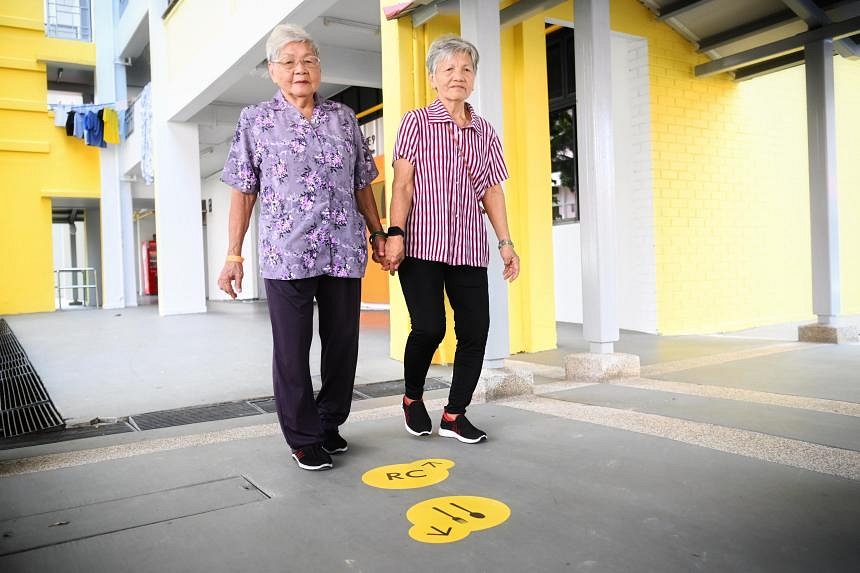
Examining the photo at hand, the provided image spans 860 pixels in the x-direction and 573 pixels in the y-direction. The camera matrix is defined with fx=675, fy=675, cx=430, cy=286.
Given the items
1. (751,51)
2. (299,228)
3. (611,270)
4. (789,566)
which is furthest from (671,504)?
(751,51)

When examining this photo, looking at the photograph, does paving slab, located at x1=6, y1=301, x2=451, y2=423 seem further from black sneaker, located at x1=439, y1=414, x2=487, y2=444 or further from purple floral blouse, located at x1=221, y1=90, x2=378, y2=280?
purple floral blouse, located at x1=221, y1=90, x2=378, y2=280

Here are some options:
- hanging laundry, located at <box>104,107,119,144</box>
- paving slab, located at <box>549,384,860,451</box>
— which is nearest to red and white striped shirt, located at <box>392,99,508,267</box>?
paving slab, located at <box>549,384,860,451</box>

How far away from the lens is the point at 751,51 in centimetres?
590

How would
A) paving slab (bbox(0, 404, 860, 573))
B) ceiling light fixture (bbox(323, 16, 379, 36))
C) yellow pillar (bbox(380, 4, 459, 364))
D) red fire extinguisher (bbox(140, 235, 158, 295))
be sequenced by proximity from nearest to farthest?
paving slab (bbox(0, 404, 860, 573)), yellow pillar (bbox(380, 4, 459, 364)), ceiling light fixture (bbox(323, 16, 379, 36)), red fire extinguisher (bbox(140, 235, 158, 295))

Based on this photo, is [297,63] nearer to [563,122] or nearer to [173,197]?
[563,122]

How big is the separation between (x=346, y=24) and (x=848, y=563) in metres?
7.19

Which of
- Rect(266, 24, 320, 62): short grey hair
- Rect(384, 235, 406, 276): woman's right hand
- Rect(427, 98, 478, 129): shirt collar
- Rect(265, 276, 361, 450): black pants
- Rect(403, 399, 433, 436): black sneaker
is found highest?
Rect(266, 24, 320, 62): short grey hair

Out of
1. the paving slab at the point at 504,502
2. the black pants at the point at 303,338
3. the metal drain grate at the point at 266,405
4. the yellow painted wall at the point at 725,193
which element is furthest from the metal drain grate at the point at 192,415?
the yellow painted wall at the point at 725,193

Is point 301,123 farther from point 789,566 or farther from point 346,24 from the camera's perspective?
point 346,24

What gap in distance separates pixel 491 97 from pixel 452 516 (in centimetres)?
259

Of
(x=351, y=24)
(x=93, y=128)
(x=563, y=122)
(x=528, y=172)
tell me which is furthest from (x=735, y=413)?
(x=93, y=128)

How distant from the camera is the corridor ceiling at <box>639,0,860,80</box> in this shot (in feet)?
17.4

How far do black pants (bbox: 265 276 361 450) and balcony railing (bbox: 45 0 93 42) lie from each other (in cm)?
1502

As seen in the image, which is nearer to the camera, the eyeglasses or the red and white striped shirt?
the eyeglasses
